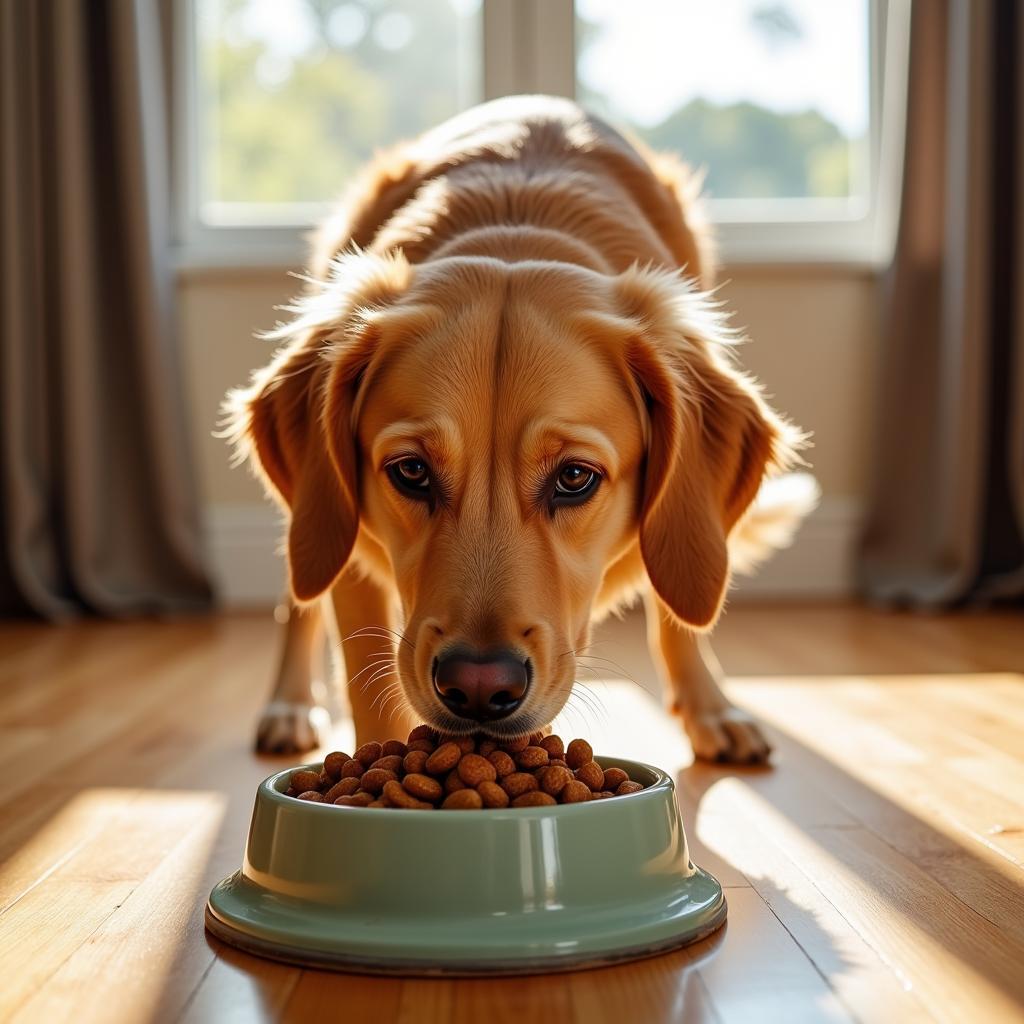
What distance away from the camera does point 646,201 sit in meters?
2.60

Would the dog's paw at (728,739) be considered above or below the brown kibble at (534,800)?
below

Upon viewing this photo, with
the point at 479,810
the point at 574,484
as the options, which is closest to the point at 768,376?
the point at 574,484

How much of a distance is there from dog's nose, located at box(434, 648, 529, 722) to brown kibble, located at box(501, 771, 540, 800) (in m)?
0.10

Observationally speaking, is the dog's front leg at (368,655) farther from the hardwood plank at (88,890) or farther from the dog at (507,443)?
the hardwood plank at (88,890)

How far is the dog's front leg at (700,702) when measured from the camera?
2398 millimetres

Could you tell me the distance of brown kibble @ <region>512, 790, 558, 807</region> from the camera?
1.45 metres

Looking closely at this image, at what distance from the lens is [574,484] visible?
6.13 feet

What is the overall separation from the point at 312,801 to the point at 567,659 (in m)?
0.38

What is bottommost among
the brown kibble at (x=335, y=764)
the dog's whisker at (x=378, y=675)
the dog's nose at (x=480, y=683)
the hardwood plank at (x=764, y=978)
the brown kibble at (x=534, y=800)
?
the hardwood plank at (x=764, y=978)

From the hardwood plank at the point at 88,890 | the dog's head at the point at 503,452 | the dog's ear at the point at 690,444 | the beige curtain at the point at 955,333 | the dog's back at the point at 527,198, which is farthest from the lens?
the beige curtain at the point at 955,333

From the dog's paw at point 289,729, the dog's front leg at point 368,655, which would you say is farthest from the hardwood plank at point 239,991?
the dog's paw at point 289,729

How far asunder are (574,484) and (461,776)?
517mm

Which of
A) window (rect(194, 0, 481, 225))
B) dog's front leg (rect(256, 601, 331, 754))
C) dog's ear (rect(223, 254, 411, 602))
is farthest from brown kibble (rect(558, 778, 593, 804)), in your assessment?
window (rect(194, 0, 481, 225))

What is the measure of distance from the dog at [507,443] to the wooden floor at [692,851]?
0.25 metres
